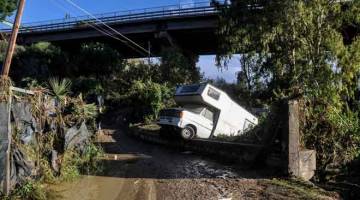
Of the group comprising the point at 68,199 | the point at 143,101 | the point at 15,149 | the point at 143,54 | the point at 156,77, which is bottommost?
the point at 68,199

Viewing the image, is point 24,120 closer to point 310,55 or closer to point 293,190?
point 293,190

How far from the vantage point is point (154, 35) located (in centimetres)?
5169

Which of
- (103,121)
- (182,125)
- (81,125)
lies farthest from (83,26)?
(81,125)

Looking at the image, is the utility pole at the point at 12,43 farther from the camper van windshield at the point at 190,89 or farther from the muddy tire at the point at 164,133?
the muddy tire at the point at 164,133

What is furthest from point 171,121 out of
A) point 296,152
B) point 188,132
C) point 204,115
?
point 296,152

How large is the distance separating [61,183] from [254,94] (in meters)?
24.5

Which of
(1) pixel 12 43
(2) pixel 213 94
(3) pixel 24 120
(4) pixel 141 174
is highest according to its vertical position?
(1) pixel 12 43

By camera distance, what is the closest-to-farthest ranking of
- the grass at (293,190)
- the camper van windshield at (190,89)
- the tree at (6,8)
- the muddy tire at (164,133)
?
the grass at (293,190)
the camper van windshield at (190,89)
the muddy tire at (164,133)
the tree at (6,8)

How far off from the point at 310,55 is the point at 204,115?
7.13m

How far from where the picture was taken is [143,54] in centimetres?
5772

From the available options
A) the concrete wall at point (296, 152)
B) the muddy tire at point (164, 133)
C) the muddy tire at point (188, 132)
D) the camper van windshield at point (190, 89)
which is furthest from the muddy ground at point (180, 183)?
the muddy tire at point (164, 133)

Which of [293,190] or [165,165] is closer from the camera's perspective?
[293,190]

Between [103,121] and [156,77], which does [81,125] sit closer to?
[103,121]

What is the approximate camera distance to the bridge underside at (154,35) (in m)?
47.8
